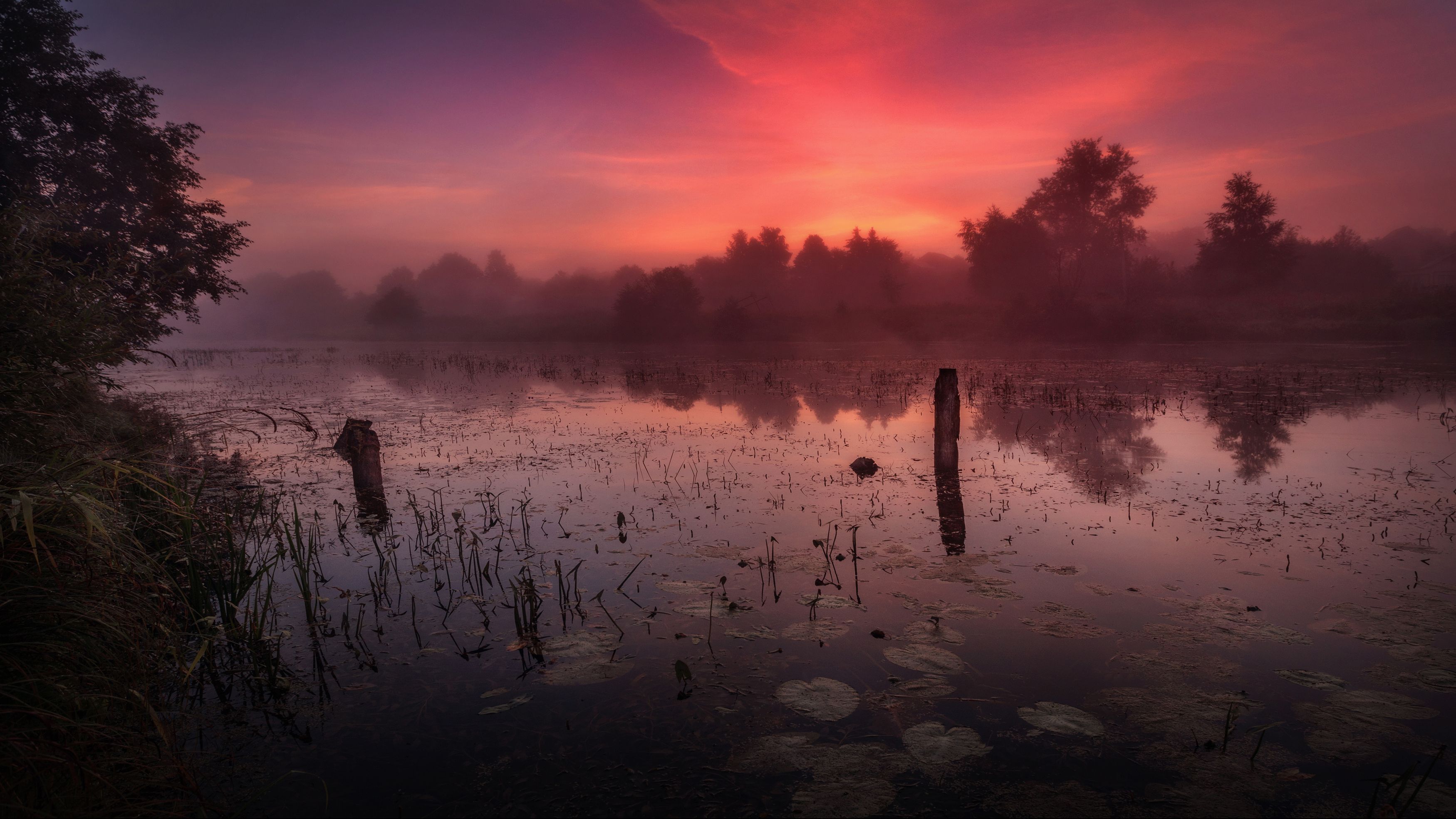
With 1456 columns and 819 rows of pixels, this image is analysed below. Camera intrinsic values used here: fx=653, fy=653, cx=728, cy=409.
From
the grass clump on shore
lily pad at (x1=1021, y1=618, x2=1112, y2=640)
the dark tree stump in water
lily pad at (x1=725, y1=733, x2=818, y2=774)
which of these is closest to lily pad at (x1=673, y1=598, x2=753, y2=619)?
lily pad at (x1=725, y1=733, x2=818, y2=774)

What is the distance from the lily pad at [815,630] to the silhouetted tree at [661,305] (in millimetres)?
76078

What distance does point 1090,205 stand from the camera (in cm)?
6619

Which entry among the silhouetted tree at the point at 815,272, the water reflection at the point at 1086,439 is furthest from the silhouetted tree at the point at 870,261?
the water reflection at the point at 1086,439

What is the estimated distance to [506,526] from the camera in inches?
372

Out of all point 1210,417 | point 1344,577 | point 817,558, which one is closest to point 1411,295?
point 1210,417

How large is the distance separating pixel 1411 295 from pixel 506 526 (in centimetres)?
6463

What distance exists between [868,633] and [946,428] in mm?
6195

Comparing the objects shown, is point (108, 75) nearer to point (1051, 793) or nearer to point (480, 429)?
point (480, 429)

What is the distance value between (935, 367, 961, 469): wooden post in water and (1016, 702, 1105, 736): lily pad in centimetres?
685

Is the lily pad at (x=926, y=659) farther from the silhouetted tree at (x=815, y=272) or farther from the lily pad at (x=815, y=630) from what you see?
the silhouetted tree at (x=815, y=272)

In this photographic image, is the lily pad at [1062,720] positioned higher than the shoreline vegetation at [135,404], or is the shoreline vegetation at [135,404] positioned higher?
the shoreline vegetation at [135,404]

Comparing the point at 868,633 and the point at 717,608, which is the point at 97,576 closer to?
the point at 717,608

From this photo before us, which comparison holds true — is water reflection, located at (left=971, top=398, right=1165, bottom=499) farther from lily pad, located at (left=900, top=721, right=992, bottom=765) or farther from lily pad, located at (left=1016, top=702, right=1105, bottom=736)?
lily pad, located at (left=900, top=721, right=992, bottom=765)

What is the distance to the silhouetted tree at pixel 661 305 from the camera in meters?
80.3
